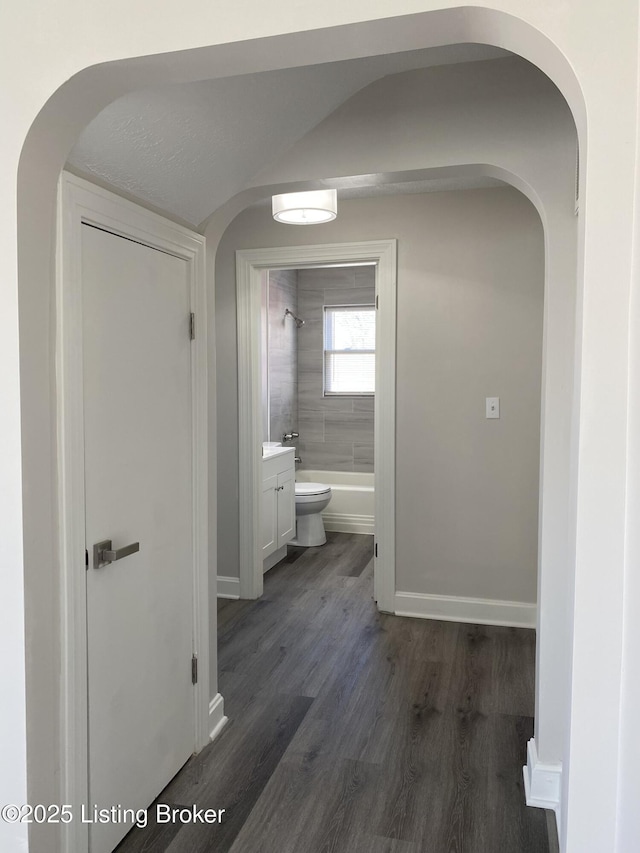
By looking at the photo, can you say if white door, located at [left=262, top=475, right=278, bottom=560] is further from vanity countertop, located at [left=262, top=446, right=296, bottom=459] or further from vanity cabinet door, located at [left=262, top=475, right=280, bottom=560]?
vanity countertop, located at [left=262, top=446, right=296, bottom=459]

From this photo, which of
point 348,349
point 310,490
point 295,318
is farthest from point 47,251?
point 348,349

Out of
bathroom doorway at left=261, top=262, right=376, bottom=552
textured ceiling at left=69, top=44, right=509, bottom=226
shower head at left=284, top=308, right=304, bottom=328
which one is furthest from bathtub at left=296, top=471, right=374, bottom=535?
textured ceiling at left=69, top=44, right=509, bottom=226

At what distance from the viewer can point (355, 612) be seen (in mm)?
3898

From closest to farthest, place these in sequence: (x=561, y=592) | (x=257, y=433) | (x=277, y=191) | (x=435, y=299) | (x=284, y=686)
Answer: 1. (x=561, y=592)
2. (x=277, y=191)
3. (x=284, y=686)
4. (x=435, y=299)
5. (x=257, y=433)

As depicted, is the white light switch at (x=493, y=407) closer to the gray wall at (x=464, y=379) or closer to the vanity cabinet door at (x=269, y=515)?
the gray wall at (x=464, y=379)

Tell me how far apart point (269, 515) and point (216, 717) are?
6.63 ft

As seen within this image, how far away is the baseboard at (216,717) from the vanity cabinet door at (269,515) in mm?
1786

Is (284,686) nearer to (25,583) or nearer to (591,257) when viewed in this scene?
(25,583)

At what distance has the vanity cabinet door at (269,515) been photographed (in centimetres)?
446

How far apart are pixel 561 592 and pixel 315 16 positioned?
1.77 metres

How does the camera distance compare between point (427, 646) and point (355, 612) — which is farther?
point (355, 612)

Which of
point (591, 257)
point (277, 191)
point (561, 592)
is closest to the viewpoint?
point (591, 257)

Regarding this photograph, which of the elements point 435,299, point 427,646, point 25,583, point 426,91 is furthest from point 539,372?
point 25,583

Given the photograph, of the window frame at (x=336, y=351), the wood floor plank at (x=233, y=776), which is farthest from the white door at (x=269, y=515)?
the window frame at (x=336, y=351)
